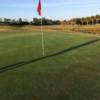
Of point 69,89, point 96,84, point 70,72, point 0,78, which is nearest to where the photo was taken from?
point 69,89

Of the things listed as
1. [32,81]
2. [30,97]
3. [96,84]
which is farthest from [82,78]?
[30,97]

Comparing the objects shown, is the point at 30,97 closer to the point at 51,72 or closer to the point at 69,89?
the point at 69,89

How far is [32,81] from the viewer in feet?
25.8

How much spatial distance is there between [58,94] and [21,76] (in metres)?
2.49

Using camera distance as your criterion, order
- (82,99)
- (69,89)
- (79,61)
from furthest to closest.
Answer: (79,61), (69,89), (82,99)

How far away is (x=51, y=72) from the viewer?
9.18 m

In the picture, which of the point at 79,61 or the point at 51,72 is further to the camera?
the point at 79,61

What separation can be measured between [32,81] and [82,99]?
2.41 m

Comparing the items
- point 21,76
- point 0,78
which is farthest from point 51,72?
point 0,78

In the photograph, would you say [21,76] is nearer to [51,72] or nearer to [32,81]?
[32,81]

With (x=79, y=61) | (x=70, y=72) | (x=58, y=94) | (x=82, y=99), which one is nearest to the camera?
(x=82, y=99)

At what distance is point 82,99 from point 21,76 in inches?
127

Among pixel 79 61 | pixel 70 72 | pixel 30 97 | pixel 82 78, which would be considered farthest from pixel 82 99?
pixel 79 61

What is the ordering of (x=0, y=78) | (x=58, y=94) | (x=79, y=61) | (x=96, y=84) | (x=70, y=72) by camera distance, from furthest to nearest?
(x=79, y=61)
(x=70, y=72)
(x=0, y=78)
(x=96, y=84)
(x=58, y=94)
